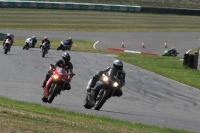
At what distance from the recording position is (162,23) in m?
72.8

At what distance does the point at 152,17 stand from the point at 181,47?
969 inches

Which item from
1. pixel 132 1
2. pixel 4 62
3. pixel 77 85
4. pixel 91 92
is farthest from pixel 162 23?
pixel 91 92

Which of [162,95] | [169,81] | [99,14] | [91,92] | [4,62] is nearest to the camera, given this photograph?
[91,92]

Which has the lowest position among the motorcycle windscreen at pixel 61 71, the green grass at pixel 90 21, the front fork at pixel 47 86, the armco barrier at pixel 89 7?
the green grass at pixel 90 21

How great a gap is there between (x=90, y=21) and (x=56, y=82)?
2167 inches

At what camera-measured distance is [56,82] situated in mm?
15797

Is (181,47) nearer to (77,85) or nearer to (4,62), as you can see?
(4,62)

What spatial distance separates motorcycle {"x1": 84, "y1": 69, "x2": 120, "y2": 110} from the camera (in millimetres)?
14961

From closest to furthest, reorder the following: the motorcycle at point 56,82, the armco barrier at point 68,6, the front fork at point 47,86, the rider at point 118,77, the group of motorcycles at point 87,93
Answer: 1. the rider at point 118,77
2. the group of motorcycles at point 87,93
3. the motorcycle at point 56,82
4. the front fork at point 47,86
5. the armco barrier at point 68,6

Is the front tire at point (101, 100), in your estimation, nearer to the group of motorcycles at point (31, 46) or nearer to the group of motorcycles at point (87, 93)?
the group of motorcycles at point (87, 93)

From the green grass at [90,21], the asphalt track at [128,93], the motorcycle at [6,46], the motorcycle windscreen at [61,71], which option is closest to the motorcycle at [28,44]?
the motorcycle at [6,46]

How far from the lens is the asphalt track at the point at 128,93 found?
15477mm

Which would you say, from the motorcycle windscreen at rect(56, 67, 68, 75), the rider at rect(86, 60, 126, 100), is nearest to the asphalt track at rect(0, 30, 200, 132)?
the rider at rect(86, 60, 126, 100)

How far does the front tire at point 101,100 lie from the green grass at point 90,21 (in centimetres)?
4773
